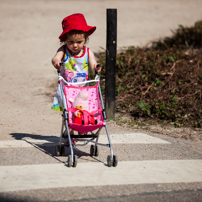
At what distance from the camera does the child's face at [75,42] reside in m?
5.16

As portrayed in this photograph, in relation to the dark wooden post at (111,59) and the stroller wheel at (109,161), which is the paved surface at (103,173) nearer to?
the stroller wheel at (109,161)

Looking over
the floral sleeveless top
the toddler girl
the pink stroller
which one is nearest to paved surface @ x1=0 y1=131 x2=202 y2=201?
the pink stroller

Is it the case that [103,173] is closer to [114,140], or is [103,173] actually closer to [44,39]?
[114,140]

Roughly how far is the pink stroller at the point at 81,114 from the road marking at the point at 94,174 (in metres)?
0.17

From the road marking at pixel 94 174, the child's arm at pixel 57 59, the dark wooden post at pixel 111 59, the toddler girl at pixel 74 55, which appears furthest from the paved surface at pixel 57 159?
the child's arm at pixel 57 59

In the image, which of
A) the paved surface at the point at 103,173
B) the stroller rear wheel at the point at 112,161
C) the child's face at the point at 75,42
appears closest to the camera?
the paved surface at the point at 103,173

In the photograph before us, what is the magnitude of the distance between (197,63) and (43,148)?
533 centimetres

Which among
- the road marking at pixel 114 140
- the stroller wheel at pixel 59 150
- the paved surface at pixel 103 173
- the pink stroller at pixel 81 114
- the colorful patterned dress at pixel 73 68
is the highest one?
the colorful patterned dress at pixel 73 68

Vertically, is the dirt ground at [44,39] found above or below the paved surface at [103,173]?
above

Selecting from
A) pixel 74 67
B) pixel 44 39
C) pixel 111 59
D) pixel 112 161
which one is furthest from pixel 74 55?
pixel 44 39

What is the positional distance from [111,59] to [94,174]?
290cm

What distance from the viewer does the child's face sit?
516cm

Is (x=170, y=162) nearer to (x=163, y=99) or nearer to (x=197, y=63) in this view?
(x=163, y=99)

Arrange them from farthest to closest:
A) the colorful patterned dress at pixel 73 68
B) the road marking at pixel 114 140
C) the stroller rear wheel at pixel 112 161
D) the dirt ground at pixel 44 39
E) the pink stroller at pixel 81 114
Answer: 1. the dirt ground at pixel 44 39
2. the road marking at pixel 114 140
3. the colorful patterned dress at pixel 73 68
4. the stroller rear wheel at pixel 112 161
5. the pink stroller at pixel 81 114
